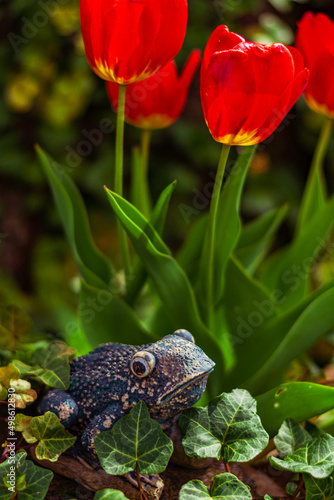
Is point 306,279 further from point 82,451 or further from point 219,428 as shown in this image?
point 82,451

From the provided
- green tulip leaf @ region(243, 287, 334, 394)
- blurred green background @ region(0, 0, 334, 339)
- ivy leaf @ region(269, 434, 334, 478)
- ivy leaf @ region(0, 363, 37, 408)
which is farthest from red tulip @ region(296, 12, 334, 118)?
blurred green background @ region(0, 0, 334, 339)

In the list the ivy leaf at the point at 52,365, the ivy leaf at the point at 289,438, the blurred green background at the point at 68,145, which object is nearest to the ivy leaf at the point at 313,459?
the ivy leaf at the point at 289,438

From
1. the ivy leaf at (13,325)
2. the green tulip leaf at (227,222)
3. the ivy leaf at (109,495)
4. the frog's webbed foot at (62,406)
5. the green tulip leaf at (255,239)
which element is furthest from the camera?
the green tulip leaf at (255,239)

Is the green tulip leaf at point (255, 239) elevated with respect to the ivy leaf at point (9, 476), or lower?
elevated

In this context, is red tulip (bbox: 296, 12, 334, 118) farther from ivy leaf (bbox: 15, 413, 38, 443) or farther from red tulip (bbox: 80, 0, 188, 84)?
ivy leaf (bbox: 15, 413, 38, 443)

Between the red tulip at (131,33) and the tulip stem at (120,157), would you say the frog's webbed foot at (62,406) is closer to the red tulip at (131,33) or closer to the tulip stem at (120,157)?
the tulip stem at (120,157)

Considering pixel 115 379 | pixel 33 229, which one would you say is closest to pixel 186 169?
pixel 33 229

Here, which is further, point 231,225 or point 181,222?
point 181,222
